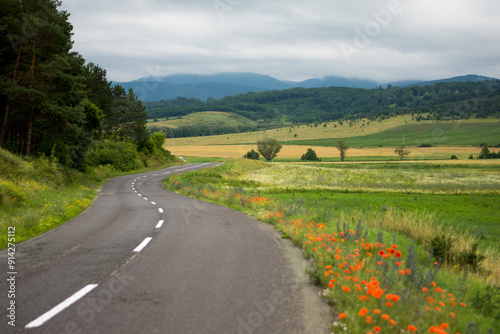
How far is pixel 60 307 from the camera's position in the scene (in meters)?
4.88

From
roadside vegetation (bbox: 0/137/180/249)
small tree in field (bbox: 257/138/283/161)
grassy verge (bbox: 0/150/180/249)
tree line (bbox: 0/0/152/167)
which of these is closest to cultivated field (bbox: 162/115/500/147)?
small tree in field (bbox: 257/138/283/161)

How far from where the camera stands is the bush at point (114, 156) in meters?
49.7

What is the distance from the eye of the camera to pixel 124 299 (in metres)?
5.24

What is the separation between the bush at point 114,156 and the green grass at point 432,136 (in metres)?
Answer: 115

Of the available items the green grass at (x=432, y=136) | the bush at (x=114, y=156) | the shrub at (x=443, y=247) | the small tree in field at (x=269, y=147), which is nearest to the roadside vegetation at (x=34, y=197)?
the shrub at (x=443, y=247)

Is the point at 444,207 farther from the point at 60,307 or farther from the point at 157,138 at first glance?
the point at 157,138

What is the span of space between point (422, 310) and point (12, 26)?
2828 centimetres

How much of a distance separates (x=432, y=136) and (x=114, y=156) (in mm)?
149076

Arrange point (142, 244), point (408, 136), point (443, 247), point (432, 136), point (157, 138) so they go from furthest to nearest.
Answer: point (408, 136)
point (432, 136)
point (157, 138)
point (443, 247)
point (142, 244)

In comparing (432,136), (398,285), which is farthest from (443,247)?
(432,136)

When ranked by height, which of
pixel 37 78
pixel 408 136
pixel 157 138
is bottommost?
pixel 408 136

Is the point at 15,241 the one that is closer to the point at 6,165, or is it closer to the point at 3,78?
the point at 6,165

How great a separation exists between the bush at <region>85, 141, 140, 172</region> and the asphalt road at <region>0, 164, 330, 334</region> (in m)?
41.4

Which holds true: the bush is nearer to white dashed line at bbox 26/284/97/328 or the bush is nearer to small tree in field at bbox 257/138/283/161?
white dashed line at bbox 26/284/97/328
